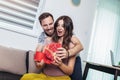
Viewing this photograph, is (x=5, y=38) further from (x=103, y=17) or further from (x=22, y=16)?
(x=103, y=17)

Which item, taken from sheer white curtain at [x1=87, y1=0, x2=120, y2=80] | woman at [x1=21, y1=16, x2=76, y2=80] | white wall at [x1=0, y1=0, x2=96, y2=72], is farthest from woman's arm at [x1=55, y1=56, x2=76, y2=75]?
sheer white curtain at [x1=87, y1=0, x2=120, y2=80]

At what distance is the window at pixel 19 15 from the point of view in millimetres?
2949

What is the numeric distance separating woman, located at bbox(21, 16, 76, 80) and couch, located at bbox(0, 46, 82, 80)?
1.22ft

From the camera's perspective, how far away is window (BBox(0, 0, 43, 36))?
2.95 metres

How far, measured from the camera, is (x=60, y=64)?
1.96m

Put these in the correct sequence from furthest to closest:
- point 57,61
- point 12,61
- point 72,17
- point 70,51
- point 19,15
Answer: point 72,17, point 19,15, point 12,61, point 70,51, point 57,61

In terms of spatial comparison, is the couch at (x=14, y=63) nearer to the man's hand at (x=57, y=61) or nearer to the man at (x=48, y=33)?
the man at (x=48, y=33)

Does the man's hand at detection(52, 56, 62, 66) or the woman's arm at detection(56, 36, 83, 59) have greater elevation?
the woman's arm at detection(56, 36, 83, 59)

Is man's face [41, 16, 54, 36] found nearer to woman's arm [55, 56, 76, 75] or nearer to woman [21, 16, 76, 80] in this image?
woman [21, 16, 76, 80]

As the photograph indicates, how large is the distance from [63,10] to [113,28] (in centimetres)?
141

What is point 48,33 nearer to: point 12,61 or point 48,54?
point 48,54

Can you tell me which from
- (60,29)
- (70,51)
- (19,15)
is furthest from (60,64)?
(19,15)

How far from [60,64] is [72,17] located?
1639 mm

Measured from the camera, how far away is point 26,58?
2834 mm
